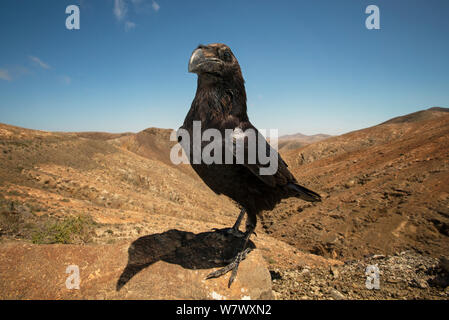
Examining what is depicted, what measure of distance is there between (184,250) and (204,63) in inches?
115

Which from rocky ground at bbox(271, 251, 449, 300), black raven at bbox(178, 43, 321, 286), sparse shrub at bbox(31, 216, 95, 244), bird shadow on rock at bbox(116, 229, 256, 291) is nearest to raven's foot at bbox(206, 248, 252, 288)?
black raven at bbox(178, 43, 321, 286)

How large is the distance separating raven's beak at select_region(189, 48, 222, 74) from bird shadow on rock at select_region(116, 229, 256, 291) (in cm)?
279

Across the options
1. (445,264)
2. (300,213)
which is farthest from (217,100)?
(300,213)

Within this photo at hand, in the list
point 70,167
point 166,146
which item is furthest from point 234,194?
point 166,146

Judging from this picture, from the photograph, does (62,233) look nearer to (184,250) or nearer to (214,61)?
(184,250)

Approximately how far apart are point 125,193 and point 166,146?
88.4 feet

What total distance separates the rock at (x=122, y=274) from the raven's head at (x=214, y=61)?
2799 mm

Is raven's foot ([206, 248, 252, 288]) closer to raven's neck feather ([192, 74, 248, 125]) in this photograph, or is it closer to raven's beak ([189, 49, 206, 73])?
raven's neck feather ([192, 74, 248, 125])

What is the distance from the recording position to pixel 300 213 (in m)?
11.4

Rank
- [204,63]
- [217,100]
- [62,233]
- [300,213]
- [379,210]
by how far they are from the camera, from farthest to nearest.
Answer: [300,213]
[379,210]
[62,233]
[217,100]
[204,63]

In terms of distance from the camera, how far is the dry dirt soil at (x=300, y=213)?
161 inches

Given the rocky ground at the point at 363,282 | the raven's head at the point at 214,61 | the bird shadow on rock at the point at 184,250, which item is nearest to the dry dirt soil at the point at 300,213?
the rocky ground at the point at 363,282

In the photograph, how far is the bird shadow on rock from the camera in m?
2.91

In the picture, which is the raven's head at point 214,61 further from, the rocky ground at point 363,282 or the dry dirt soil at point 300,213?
the rocky ground at point 363,282
